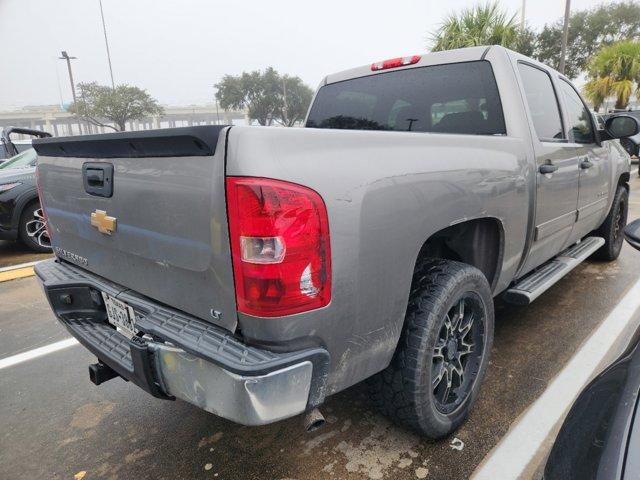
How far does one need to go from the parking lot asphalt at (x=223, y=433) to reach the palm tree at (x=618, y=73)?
837 inches

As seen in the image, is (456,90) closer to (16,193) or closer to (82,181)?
(82,181)

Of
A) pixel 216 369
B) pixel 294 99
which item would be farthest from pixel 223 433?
pixel 294 99

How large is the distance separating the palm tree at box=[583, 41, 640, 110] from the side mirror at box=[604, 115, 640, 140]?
19.7 m

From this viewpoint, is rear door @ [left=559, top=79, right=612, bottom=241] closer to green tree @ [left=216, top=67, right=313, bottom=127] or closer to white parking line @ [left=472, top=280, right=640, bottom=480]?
white parking line @ [left=472, top=280, right=640, bottom=480]

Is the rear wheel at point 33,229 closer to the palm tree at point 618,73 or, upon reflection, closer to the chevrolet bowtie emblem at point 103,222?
the chevrolet bowtie emblem at point 103,222

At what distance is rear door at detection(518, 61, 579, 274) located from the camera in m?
2.71

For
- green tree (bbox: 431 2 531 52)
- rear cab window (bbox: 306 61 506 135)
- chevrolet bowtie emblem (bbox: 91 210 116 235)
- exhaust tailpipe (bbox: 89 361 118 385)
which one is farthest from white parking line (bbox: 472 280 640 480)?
green tree (bbox: 431 2 531 52)

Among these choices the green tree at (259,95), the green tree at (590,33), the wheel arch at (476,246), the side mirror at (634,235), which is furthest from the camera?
the green tree at (259,95)

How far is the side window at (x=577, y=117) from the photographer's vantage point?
11.2 feet

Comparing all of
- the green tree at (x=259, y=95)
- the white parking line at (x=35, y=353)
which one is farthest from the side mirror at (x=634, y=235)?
the green tree at (x=259, y=95)

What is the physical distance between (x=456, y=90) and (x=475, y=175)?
3.08ft

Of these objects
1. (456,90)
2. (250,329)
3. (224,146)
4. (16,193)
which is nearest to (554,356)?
(456,90)

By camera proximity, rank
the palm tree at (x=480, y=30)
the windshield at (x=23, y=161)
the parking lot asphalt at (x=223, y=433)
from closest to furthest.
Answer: the parking lot asphalt at (x=223, y=433)
the windshield at (x=23, y=161)
the palm tree at (x=480, y=30)

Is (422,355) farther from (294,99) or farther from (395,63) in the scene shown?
(294,99)
